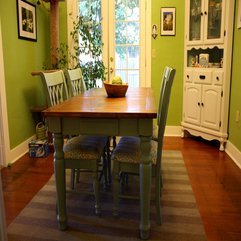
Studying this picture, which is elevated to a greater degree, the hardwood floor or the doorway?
the doorway

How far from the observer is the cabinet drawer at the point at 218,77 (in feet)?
11.6

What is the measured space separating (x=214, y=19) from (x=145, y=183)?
8.71 ft

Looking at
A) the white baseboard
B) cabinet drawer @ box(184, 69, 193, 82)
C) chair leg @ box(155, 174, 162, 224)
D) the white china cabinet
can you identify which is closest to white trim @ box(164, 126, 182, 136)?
the white china cabinet

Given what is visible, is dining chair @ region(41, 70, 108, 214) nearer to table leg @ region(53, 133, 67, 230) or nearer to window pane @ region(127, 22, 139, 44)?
table leg @ region(53, 133, 67, 230)

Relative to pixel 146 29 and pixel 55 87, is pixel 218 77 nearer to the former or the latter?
pixel 146 29

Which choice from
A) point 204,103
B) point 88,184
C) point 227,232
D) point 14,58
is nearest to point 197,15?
point 204,103

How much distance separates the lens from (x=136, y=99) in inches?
89.6

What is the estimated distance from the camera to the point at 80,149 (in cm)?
205

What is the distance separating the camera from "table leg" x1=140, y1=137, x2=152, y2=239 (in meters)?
1.75

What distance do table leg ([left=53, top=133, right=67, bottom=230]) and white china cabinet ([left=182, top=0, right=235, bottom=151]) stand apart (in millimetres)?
2364

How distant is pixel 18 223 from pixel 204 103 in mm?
2715

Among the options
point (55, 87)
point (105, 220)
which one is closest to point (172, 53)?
point (55, 87)

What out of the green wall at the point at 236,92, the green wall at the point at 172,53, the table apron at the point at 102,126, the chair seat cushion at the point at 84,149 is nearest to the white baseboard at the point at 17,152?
the chair seat cushion at the point at 84,149

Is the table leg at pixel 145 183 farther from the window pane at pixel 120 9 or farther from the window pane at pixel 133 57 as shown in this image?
the window pane at pixel 120 9
